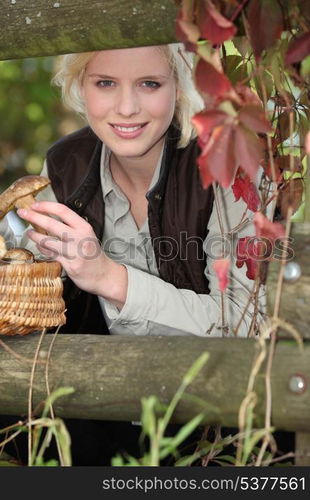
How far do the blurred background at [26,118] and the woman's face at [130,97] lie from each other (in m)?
5.57

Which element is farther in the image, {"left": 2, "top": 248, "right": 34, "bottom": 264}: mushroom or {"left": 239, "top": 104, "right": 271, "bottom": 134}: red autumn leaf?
{"left": 2, "top": 248, "right": 34, "bottom": 264}: mushroom

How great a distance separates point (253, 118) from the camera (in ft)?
5.07

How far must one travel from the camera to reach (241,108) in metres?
1.55

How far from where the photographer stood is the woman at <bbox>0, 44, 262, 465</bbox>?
2.26m

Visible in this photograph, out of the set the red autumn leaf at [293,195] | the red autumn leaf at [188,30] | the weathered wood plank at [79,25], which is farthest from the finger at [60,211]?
the red autumn leaf at [188,30]

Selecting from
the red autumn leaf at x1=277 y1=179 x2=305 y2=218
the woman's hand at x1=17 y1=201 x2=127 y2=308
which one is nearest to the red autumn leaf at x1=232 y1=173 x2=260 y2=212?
the red autumn leaf at x1=277 y1=179 x2=305 y2=218

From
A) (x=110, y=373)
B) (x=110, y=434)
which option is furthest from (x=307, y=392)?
(x=110, y=434)

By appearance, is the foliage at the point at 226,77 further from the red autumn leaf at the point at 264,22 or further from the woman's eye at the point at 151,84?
the woman's eye at the point at 151,84

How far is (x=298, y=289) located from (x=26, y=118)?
6.89m

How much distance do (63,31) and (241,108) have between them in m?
0.58

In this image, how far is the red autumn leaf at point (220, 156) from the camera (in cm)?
152

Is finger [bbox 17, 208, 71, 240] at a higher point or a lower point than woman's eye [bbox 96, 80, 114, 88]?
lower

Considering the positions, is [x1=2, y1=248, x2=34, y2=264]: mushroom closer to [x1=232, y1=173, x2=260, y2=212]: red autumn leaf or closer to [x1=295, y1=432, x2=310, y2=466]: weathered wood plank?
[x1=232, y1=173, x2=260, y2=212]: red autumn leaf
